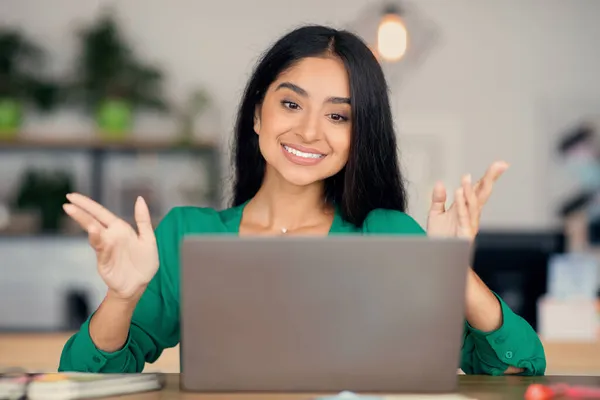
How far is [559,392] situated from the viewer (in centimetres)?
137

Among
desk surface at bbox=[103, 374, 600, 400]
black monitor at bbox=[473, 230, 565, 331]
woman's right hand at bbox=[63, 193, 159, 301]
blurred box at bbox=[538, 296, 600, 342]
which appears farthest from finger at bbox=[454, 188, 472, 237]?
blurred box at bbox=[538, 296, 600, 342]

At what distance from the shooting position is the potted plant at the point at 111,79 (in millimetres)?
5449

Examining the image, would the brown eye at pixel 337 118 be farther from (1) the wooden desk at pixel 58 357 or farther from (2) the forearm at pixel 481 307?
(1) the wooden desk at pixel 58 357

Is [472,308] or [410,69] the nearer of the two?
[472,308]

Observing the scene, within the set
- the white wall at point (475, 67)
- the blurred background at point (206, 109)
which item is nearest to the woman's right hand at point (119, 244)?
the blurred background at point (206, 109)

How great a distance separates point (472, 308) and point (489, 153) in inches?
175

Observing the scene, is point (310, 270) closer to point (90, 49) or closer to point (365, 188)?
point (365, 188)

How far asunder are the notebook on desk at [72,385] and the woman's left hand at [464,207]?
0.61 meters

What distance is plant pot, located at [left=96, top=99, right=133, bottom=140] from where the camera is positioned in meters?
5.42

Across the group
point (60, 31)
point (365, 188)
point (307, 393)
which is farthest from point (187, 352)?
point (60, 31)

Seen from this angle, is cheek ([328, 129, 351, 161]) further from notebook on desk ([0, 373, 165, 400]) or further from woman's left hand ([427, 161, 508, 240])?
notebook on desk ([0, 373, 165, 400])

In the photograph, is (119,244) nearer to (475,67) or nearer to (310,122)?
(310,122)

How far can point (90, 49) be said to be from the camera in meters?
5.54

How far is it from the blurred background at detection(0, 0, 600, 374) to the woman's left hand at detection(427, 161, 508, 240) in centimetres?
375
